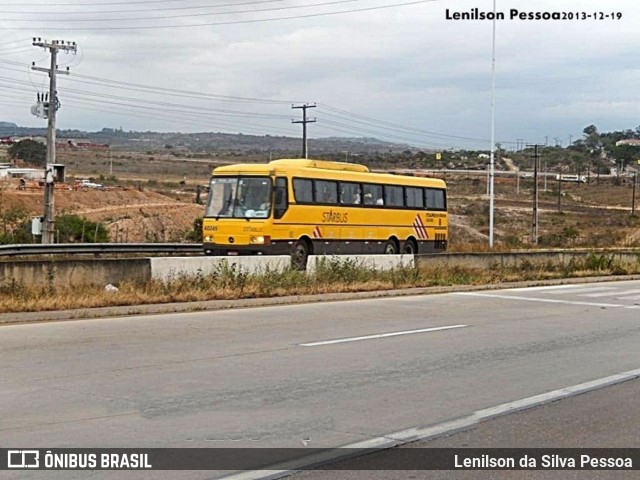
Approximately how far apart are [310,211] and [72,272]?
490 inches

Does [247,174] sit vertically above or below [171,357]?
above

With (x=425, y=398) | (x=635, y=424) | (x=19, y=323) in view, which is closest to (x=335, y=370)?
(x=425, y=398)

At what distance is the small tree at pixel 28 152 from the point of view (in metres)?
126

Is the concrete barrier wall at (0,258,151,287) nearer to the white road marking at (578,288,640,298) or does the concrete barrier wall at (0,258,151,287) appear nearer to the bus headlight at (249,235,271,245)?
the bus headlight at (249,235,271,245)

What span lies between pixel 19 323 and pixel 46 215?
27.3 meters

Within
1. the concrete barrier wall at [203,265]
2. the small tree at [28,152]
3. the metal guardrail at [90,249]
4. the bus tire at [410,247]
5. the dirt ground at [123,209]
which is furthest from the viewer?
the small tree at [28,152]

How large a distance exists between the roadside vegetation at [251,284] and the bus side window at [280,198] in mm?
4408

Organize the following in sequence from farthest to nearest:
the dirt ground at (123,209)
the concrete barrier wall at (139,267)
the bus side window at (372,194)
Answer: the dirt ground at (123,209), the bus side window at (372,194), the concrete barrier wall at (139,267)

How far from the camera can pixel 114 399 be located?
9664 mm

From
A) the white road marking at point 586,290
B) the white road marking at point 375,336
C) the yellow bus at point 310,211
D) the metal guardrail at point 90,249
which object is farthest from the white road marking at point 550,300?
the metal guardrail at point 90,249

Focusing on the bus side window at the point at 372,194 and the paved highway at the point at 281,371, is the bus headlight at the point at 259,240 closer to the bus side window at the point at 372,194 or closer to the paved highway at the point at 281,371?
the bus side window at the point at 372,194

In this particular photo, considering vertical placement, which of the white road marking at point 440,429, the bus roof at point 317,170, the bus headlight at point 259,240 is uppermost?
the bus roof at point 317,170

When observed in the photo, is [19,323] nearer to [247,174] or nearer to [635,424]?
[635,424]

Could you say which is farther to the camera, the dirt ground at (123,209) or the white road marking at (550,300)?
the dirt ground at (123,209)
